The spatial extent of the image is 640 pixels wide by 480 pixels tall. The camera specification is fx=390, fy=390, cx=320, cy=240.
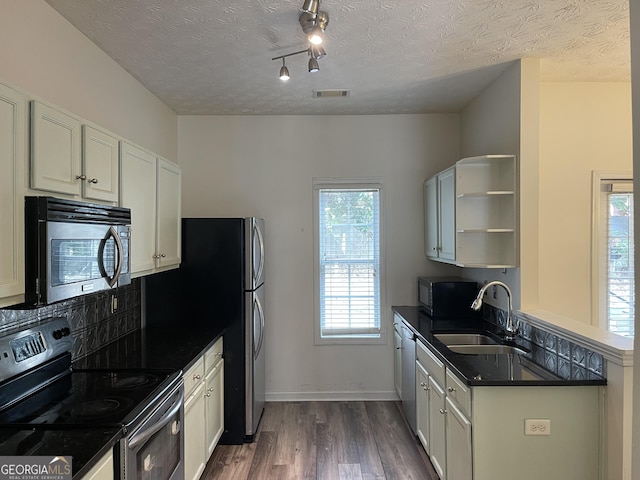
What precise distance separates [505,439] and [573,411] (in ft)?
1.18

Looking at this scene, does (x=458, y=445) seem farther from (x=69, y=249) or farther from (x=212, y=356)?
(x=69, y=249)

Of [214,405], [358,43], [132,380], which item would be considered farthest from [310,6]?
[214,405]

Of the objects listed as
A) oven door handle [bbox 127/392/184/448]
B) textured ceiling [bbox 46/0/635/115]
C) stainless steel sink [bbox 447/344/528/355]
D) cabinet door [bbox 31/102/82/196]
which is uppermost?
textured ceiling [bbox 46/0/635/115]

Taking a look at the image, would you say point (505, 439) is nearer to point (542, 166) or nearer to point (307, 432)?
point (307, 432)

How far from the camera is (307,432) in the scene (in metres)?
3.22

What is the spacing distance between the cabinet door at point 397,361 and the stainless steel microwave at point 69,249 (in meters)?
2.43

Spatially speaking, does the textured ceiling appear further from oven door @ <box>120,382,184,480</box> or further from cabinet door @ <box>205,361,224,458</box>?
cabinet door @ <box>205,361,224,458</box>

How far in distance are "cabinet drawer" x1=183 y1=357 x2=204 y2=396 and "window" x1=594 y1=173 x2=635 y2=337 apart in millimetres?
2974

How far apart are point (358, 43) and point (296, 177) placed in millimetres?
1612

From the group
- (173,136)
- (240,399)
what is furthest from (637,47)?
(173,136)

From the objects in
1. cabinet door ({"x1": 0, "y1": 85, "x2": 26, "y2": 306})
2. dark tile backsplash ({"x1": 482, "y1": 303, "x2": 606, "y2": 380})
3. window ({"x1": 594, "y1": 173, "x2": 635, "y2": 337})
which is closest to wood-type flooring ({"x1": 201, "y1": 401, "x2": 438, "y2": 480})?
dark tile backsplash ({"x1": 482, "y1": 303, "x2": 606, "y2": 380})

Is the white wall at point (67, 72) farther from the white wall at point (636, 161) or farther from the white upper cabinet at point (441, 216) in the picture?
the white upper cabinet at point (441, 216)

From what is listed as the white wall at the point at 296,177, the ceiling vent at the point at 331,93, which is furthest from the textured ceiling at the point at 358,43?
the white wall at the point at 296,177

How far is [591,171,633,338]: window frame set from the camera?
9.86 ft
